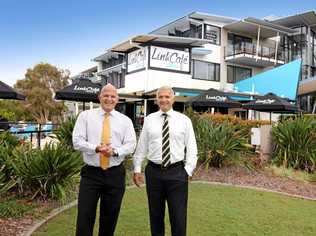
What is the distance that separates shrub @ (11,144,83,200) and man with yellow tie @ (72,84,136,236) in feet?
9.29

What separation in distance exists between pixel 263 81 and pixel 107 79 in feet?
49.0

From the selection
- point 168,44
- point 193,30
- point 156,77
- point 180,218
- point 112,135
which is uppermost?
point 193,30

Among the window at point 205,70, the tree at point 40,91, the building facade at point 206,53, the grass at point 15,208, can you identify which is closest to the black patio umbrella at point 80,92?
the grass at point 15,208

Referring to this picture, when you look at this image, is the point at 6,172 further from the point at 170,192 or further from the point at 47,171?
the point at 170,192

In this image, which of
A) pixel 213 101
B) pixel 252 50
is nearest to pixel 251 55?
pixel 252 50

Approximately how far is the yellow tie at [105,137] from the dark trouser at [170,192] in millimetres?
535

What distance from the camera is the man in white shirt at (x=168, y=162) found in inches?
176

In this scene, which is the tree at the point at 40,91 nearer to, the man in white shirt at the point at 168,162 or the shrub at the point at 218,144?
the shrub at the point at 218,144

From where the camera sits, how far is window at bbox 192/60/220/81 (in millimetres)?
32562

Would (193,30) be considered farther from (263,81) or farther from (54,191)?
(54,191)

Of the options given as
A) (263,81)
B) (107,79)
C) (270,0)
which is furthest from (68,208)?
(107,79)

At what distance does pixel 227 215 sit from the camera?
6.52 m

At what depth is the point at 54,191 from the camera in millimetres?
7211

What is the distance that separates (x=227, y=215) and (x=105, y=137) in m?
3.05
